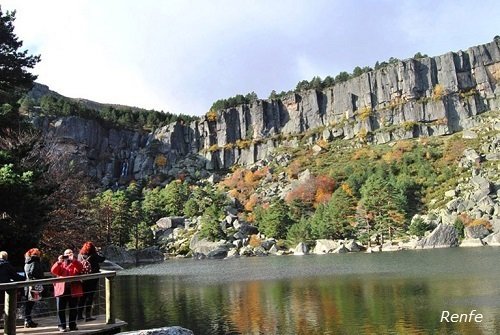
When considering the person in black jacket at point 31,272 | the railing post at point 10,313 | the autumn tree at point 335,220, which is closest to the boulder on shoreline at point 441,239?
the autumn tree at point 335,220

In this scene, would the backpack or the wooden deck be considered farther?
the backpack

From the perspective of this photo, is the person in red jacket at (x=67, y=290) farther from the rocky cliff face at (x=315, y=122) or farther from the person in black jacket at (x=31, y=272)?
the rocky cliff face at (x=315, y=122)

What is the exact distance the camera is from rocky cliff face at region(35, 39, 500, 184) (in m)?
130

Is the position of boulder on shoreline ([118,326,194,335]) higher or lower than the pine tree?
lower

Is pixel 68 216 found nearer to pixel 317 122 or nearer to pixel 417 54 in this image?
pixel 317 122

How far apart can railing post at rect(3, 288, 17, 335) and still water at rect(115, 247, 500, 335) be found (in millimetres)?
10069

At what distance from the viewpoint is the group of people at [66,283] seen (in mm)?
11461

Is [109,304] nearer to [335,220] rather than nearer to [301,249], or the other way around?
[301,249]

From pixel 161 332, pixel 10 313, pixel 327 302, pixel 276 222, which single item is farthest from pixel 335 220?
pixel 10 313

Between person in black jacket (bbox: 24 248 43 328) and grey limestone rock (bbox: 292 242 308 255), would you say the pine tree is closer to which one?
person in black jacket (bbox: 24 248 43 328)

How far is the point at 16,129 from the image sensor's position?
26188 millimetres

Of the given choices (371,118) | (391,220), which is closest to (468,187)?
(391,220)

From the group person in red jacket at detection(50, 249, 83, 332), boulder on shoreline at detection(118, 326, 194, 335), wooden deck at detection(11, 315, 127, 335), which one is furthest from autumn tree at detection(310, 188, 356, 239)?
boulder on shoreline at detection(118, 326, 194, 335)

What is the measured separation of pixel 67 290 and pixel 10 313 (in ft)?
5.46
